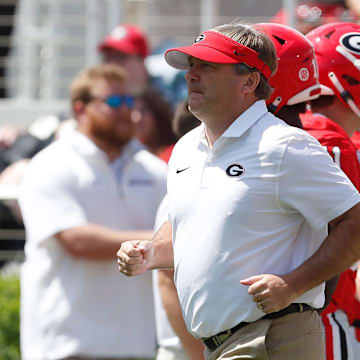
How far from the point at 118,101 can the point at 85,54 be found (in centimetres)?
417

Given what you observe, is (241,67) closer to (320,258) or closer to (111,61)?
(320,258)

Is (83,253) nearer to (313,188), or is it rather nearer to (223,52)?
(223,52)

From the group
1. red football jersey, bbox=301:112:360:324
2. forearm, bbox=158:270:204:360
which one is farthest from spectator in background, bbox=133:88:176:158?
red football jersey, bbox=301:112:360:324

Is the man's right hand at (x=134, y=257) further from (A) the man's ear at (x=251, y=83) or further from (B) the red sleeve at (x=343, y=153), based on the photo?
(B) the red sleeve at (x=343, y=153)

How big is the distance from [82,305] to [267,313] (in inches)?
115

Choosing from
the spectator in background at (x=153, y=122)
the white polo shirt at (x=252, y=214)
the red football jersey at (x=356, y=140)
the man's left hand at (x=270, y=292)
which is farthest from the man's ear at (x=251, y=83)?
the spectator in background at (x=153, y=122)

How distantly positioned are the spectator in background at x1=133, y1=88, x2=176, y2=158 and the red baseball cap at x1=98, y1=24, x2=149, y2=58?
608 millimetres

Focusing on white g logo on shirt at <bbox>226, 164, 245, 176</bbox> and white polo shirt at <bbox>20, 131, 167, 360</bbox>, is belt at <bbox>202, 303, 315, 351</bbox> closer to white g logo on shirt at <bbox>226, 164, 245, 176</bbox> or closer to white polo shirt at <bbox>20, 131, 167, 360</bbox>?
white g logo on shirt at <bbox>226, 164, 245, 176</bbox>

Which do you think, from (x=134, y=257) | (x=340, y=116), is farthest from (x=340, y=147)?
(x=134, y=257)

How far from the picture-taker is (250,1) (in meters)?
9.95

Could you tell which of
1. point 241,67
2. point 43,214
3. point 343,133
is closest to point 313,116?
point 343,133

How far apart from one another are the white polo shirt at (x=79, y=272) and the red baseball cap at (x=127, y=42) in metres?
2.59

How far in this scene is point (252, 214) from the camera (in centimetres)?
371

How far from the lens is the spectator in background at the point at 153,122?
28.3ft
